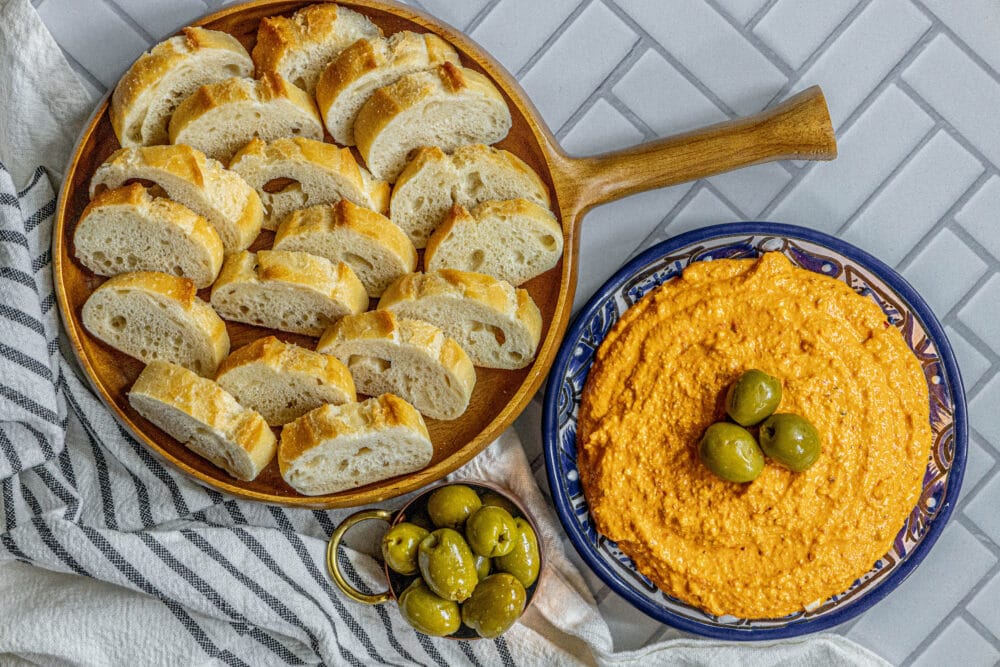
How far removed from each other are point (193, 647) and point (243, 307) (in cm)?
97

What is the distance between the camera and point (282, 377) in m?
2.14

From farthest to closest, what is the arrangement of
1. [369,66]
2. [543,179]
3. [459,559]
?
1. [543,179]
2. [459,559]
3. [369,66]

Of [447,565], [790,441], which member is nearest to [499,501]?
[447,565]

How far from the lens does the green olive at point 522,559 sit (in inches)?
88.4

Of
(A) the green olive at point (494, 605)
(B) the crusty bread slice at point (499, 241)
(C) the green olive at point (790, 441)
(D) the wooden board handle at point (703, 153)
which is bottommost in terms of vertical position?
(A) the green olive at point (494, 605)

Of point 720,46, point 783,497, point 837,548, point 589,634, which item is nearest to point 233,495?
point 589,634

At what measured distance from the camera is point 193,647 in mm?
2346

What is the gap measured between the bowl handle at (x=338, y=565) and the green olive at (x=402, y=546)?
10cm

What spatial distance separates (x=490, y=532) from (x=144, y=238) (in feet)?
3.79

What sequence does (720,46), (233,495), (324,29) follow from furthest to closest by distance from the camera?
(720,46), (233,495), (324,29)

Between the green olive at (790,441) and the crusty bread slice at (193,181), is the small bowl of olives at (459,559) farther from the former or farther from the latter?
the crusty bread slice at (193,181)

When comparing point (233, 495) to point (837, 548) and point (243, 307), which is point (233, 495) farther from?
point (837, 548)

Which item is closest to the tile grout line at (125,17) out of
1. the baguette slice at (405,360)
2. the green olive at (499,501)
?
the baguette slice at (405,360)

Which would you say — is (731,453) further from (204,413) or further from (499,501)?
(204,413)
